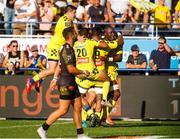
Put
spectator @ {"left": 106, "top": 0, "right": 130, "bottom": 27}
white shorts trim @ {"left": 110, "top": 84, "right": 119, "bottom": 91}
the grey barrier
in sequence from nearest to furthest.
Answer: white shorts trim @ {"left": 110, "top": 84, "right": 119, "bottom": 91}, the grey barrier, spectator @ {"left": 106, "top": 0, "right": 130, "bottom": 27}

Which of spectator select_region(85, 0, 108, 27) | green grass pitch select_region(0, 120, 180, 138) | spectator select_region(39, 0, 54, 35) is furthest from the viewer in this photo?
spectator select_region(39, 0, 54, 35)

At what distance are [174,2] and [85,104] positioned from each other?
8.37m

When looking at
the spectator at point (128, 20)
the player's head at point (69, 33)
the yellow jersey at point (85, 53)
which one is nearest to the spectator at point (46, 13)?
the spectator at point (128, 20)

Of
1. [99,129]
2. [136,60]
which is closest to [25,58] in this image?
[136,60]

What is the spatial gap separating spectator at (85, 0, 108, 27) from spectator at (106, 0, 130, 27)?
203mm

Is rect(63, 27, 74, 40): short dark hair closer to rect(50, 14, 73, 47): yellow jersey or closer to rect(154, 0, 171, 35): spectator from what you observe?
rect(50, 14, 73, 47): yellow jersey

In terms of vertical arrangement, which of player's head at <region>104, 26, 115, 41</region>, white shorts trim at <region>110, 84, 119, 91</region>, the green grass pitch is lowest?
the green grass pitch

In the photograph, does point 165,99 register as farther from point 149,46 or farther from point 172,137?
point 172,137

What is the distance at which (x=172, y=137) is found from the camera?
15070mm

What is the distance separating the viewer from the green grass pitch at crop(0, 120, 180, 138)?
15.6 metres

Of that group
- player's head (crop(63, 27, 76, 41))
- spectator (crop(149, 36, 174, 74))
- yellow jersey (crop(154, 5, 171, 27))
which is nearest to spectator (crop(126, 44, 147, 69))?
spectator (crop(149, 36, 174, 74))

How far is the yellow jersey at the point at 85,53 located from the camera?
17500mm

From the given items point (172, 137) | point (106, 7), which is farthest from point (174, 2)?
point (172, 137)

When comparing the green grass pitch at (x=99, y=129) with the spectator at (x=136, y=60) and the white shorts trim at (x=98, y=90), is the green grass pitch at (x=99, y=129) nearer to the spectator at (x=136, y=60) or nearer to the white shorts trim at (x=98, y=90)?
the white shorts trim at (x=98, y=90)
